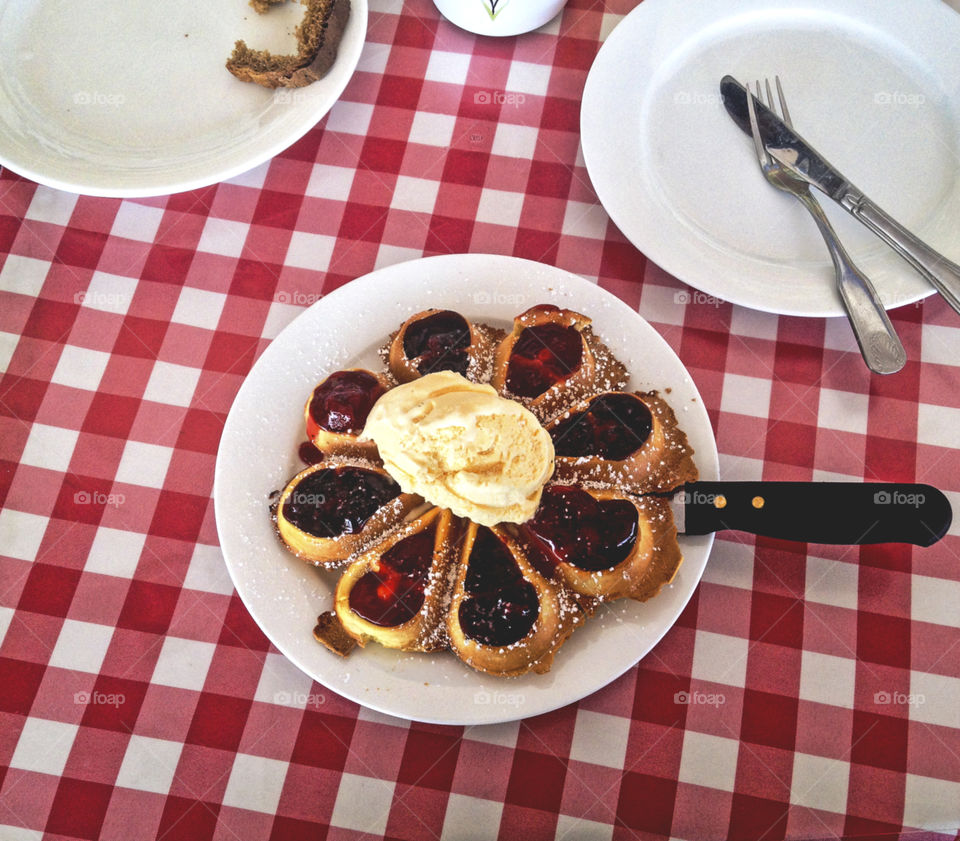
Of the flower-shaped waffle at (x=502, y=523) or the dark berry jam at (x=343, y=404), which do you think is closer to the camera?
the flower-shaped waffle at (x=502, y=523)

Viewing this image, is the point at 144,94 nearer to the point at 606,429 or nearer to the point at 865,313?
the point at 606,429

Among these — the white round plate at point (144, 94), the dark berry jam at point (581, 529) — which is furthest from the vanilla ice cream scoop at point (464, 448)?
the white round plate at point (144, 94)

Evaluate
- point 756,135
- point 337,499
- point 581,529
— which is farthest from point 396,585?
point 756,135

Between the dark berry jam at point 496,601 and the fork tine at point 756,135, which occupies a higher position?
the fork tine at point 756,135

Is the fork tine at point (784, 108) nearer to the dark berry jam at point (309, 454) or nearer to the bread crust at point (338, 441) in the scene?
the bread crust at point (338, 441)

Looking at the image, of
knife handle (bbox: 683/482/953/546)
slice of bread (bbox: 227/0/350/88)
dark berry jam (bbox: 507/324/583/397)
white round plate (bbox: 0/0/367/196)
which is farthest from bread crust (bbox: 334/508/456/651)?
slice of bread (bbox: 227/0/350/88)

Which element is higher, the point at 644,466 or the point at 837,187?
the point at 837,187

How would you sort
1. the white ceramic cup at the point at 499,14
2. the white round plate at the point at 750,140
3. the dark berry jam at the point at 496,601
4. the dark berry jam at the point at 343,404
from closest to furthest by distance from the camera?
the dark berry jam at the point at 496,601 < the dark berry jam at the point at 343,404 < the white round plate at the point at 750,140 < the white ceramic cup at the point at 499,14
